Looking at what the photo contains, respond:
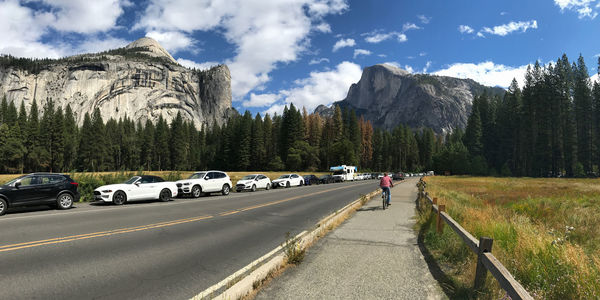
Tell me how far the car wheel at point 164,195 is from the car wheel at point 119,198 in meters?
1.97

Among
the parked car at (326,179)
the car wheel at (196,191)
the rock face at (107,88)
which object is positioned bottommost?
the parked car at (326,179)

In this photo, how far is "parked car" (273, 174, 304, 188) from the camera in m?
34.1

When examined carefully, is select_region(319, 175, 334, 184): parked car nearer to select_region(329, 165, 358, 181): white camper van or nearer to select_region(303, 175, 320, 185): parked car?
select_region(303, 175, 320, 185): parked car

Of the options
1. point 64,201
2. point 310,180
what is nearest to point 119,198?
point 64,201

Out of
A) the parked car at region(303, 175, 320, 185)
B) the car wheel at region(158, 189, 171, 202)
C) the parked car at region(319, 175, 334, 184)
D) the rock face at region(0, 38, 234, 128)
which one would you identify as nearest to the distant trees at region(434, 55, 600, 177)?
the parked car at region(319, 175, 334, 184)

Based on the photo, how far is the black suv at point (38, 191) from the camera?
1212 cm

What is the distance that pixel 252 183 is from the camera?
28031mm

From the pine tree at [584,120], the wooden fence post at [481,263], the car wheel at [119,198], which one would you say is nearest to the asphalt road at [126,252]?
the car wheel at [119,198]

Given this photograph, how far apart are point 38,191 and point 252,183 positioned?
16647 millimetres

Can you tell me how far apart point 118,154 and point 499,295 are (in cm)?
11596

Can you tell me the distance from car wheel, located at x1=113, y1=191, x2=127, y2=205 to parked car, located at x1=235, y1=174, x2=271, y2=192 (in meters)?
11.5

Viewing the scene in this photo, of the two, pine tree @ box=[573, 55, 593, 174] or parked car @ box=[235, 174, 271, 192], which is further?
pine tree @ box=[573, 55, 593, 174]

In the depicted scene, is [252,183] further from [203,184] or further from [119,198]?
[119,198]

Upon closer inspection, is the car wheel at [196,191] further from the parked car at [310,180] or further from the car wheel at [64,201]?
the parked car at [310,180]
